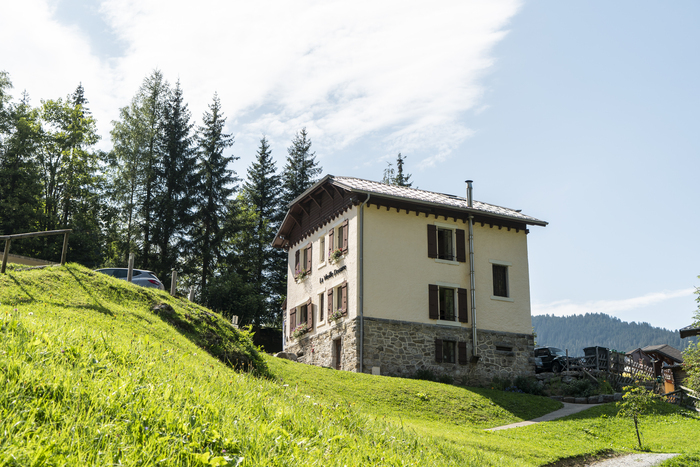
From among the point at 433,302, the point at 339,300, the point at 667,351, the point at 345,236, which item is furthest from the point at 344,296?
the point at 667,351

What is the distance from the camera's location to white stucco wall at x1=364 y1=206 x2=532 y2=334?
79.2 ft

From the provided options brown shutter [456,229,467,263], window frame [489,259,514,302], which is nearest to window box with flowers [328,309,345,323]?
brown shutter [456,229,467,263]

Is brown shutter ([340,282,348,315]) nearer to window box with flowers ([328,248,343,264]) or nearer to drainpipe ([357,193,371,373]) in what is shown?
drainpipe ([357,193,371,373])

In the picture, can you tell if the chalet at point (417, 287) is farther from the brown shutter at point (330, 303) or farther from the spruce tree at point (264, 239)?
the spruce tree at point (264, 239)

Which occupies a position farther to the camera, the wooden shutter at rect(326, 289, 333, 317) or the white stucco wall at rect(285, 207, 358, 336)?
the wooden shutter at rect(326, 289, 333, 317)

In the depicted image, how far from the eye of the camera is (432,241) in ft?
83.6

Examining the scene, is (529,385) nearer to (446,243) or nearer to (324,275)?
(446,243)

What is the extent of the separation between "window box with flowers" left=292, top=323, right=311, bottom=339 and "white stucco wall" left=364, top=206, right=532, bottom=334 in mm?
5163

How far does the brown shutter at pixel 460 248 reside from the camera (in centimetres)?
2580

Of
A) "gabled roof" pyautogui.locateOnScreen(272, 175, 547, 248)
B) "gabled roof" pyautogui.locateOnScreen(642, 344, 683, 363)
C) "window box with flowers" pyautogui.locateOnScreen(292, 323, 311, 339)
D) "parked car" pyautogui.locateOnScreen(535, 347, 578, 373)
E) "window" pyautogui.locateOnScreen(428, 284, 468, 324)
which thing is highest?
"gabled roof" pyautogui.locateOnScreen(272, 175, 547, 248)

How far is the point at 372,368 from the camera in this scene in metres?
22.7

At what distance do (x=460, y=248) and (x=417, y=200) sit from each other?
3051mm

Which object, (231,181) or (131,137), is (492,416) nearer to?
(231,181)

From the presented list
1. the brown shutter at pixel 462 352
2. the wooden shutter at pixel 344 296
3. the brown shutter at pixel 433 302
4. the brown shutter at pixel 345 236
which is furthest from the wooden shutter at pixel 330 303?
the brown shutter at pixel 462 352
